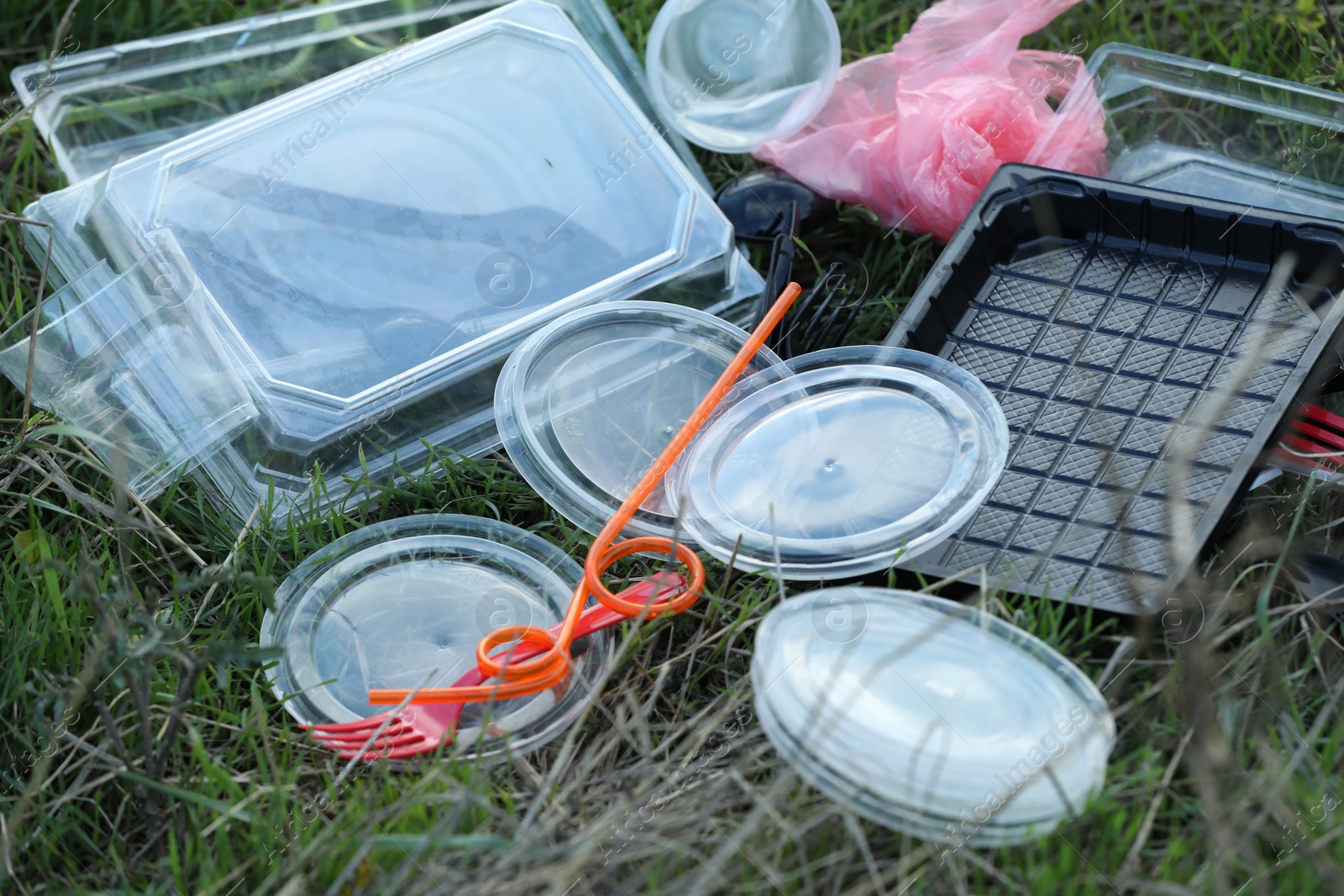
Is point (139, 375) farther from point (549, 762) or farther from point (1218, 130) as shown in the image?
point (1218, 130)

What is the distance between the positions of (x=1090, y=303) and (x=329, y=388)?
117 centimetres

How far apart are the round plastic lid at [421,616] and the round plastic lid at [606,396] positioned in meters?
0.10

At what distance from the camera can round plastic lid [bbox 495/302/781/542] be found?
1721 mm

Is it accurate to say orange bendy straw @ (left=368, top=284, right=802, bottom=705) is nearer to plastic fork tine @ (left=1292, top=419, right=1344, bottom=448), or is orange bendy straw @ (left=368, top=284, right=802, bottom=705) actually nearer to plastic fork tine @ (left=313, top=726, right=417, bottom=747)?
plastic fork tine @ (left=313, top=726, right=417, bottom=747)

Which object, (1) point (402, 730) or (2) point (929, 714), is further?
(1) point (402, 730)

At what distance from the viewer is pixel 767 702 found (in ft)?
4.25

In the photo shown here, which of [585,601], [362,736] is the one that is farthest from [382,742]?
[585,601]

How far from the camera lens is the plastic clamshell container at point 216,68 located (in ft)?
7.62

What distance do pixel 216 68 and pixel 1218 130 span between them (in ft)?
6.45

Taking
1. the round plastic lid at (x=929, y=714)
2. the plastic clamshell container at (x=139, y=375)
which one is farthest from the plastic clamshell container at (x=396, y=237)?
the round plastic lid at (x=929, y=714)

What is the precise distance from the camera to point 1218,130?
220 cm

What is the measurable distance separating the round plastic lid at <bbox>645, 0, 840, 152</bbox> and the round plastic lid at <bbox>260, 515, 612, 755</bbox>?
0.91 m

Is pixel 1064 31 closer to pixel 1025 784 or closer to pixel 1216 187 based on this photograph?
pixel 1216 187

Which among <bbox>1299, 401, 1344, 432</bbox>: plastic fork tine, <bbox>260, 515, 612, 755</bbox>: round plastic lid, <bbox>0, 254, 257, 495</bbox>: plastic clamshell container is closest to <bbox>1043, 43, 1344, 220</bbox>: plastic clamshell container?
<bbox>1299, 401, 1344, 432</bbox>: plastic fork tine
